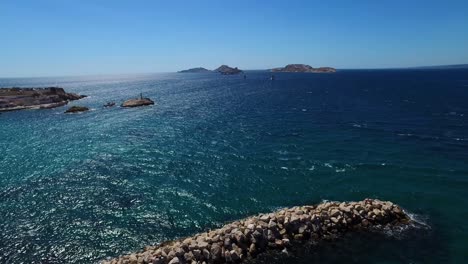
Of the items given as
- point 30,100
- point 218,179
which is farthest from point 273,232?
point 30,100

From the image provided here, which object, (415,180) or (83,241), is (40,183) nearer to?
(83,241)

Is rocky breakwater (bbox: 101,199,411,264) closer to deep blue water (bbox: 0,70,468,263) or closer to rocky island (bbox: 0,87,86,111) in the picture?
deep blue water (bbox: 0,70,468,263)

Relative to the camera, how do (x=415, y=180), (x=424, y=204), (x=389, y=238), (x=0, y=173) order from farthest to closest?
(x=0, y=173), (x=415, y=180), (x=424, y=204), (x=389, y=238)

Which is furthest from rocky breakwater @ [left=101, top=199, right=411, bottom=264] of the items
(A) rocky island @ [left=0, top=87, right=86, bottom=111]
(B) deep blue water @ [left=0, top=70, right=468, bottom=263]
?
(A) rocky island @ [left=0, top=87, right=86, bottom=111]

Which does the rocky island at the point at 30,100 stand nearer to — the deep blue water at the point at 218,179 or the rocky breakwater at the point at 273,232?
the deep blue water at the point at 218,179

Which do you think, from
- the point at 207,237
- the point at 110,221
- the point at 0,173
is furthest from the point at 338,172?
the point at 0,173

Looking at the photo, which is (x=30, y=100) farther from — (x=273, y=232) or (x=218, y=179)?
(x=273, y=232)
